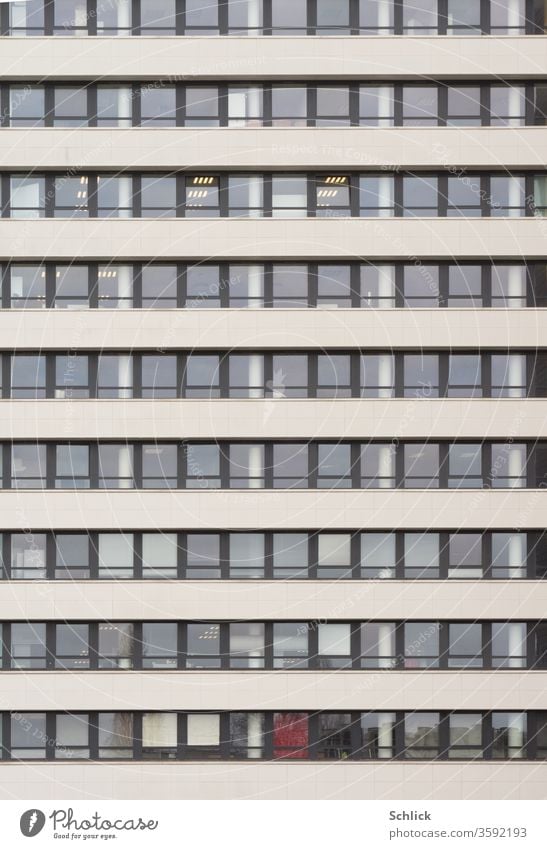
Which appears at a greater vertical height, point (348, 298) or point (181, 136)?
point (181, 136)

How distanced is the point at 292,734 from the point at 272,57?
2028cm

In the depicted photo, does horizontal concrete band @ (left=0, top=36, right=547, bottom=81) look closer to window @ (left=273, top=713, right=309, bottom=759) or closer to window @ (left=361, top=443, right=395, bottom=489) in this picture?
window @ (left=361, top=443, right=395, bottom=489)

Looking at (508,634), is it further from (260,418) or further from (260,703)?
(260,418)

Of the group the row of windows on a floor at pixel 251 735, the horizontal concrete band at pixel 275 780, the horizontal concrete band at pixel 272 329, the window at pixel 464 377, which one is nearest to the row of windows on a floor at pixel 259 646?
the row of windows on a floor at pixel 251 735

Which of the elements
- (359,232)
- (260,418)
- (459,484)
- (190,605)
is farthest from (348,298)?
(190,605)

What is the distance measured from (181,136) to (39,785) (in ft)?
64.9

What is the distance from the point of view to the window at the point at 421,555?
2853 cm

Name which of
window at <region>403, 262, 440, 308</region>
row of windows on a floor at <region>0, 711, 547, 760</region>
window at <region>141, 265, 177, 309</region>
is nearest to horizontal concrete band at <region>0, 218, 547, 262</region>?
window at <region>403, 262, 440, 308</region>

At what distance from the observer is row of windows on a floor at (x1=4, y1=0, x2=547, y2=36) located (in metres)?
29.0

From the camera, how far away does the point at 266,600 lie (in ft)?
91.9

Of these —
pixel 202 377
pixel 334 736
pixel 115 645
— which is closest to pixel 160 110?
pixel 202 377

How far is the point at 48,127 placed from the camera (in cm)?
2892

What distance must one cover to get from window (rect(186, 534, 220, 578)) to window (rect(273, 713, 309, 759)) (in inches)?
185

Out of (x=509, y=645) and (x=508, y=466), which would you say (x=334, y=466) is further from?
(x=509, y=645)
